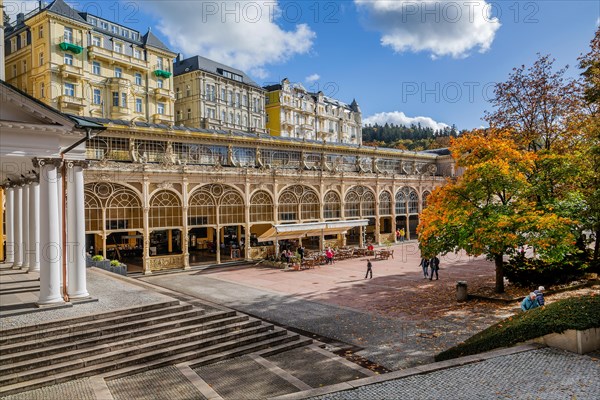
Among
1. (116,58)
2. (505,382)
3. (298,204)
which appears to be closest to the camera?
(505,382)

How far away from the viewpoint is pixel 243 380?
11773 mm

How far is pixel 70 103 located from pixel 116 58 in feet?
31.1

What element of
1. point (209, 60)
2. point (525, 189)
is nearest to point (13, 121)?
point (525, 189)

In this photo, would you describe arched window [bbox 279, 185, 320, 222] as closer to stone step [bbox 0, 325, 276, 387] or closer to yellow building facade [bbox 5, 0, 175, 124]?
yellow building facade [bbox 5, 0, 175, 124]

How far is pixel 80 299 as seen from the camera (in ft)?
51.6

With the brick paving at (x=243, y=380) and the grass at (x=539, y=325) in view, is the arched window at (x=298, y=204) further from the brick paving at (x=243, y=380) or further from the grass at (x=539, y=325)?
the grass at (x=539, y=325)

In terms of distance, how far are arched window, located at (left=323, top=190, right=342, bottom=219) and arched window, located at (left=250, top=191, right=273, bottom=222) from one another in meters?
7.43

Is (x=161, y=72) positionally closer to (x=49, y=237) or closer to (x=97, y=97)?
(x=97, y=97)

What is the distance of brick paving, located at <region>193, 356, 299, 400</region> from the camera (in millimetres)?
10898

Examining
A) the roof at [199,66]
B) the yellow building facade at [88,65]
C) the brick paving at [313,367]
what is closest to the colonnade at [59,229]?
the brick paving at [313,367]

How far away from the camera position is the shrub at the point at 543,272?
72.5ft

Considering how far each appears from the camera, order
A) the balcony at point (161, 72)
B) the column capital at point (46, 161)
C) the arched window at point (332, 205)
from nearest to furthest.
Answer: the column capital at point (46, 161), the arched window at point (332, 205), the balcony at point (161, 72)

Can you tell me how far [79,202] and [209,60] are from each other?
5681 centimetres

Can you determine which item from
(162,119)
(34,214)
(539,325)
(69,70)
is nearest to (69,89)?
(69,70)
